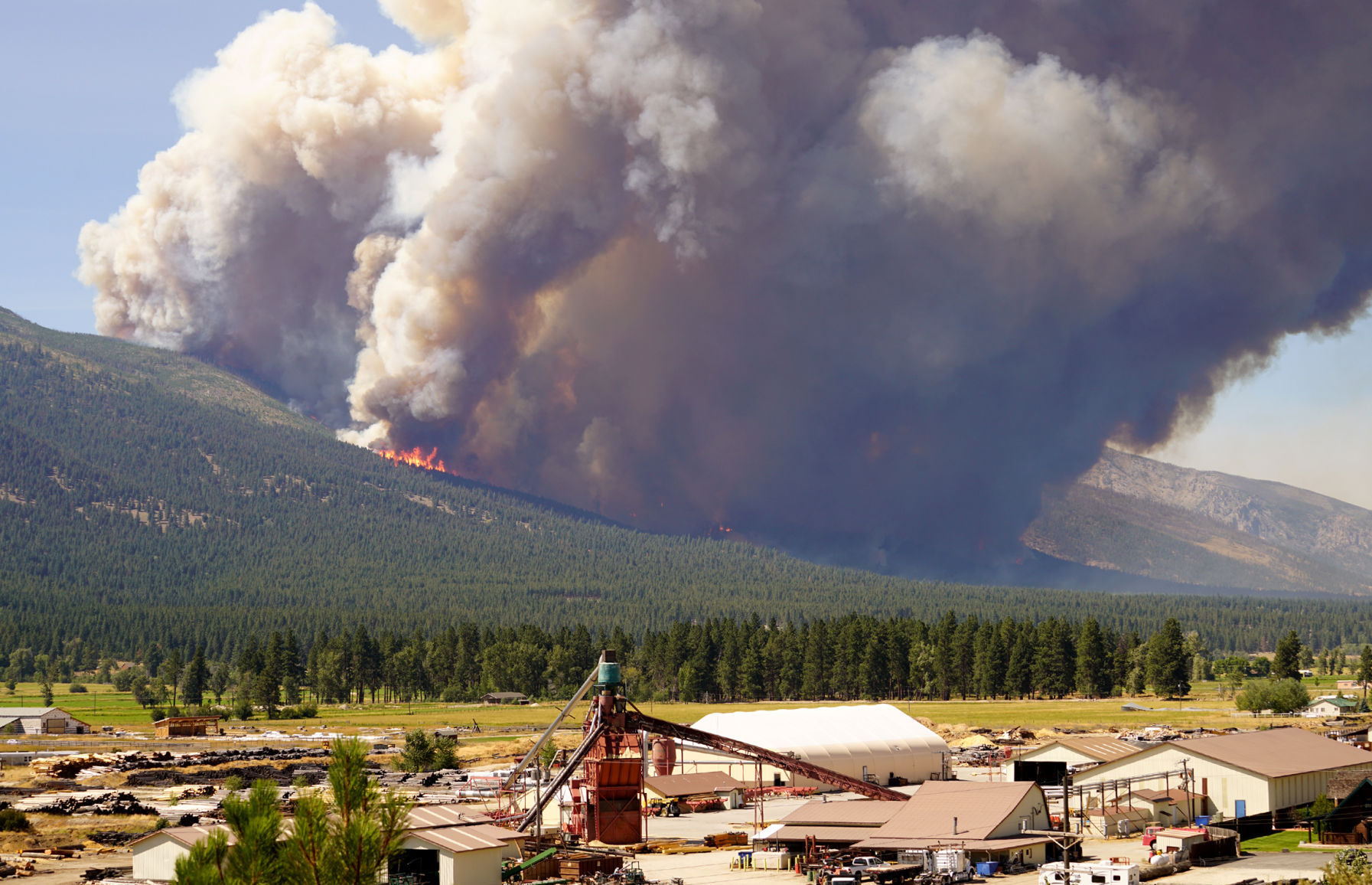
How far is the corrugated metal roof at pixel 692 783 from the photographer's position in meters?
84.8

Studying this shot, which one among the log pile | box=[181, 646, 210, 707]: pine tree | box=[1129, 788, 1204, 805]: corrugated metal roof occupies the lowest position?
the log pile

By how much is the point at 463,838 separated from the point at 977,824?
22436 mm

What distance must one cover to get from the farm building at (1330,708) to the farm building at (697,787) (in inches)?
2785

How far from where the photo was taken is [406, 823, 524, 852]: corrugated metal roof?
5084cm

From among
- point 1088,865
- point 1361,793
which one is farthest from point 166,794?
point 1361,793

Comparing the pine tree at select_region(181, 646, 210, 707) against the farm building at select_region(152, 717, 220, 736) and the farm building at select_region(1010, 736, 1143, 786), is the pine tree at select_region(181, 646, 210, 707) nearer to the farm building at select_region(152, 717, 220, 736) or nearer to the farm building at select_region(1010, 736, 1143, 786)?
the farm building at select_region(152, 717, 220, 736)

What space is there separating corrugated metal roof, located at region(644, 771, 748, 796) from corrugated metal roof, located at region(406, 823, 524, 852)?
29743mm

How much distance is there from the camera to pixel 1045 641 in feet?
597

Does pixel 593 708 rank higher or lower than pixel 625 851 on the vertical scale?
higher

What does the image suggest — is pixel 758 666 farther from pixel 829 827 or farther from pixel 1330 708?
pixel 829 827

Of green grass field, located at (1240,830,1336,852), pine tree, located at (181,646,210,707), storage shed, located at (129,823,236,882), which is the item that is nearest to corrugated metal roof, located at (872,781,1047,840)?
green grass field, located at (1240,830,1336,852)

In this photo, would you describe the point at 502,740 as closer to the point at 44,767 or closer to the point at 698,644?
the point at 44,767

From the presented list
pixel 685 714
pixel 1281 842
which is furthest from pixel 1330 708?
pixel 1281 842

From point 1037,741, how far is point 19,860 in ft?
265
